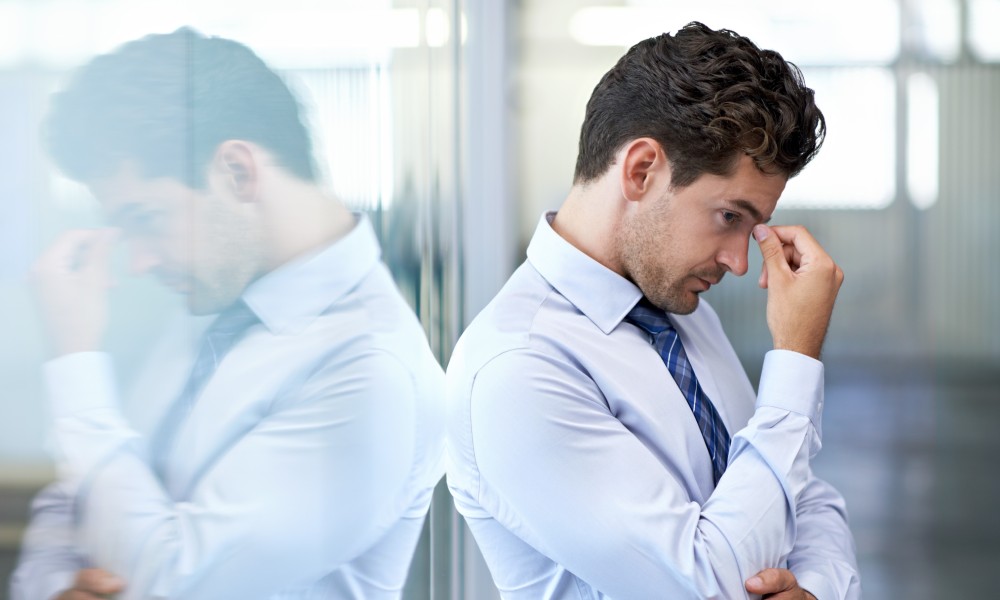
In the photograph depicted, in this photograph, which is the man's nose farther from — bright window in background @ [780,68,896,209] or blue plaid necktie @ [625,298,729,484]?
bright window in background @ [780,68,896,209]

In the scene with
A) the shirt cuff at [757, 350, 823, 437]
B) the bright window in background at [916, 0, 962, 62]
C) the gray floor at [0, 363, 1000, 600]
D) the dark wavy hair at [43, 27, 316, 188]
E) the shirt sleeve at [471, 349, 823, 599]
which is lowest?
the gray floor at [0, 363, 1000, 600]

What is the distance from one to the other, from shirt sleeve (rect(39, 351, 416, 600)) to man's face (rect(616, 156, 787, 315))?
0.32m

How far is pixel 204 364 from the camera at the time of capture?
52cm

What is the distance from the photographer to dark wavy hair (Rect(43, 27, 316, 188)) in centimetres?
40

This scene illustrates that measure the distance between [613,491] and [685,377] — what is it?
0.80 feet

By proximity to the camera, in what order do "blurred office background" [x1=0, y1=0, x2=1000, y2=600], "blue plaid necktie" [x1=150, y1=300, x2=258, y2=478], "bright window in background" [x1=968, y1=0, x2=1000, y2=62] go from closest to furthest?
"blue plaid necktie" [x1=150, y1=300, x2=258, y2=478] → "blurred office background" [x1=0, y1=0, x2=1000, y2=600] → "bright window in background" [x1=968, y1=0, x2=1000, y2=62]

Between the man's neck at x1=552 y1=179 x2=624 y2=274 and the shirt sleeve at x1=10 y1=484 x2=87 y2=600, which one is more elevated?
the man's neck at x1=552 y1=179 x2=624 y2=274

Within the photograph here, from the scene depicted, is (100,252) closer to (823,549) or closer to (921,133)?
(823,549)

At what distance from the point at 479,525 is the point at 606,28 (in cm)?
182

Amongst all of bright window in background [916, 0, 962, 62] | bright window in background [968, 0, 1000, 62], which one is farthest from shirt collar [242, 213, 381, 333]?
bright window in background [968, 0, 1000, 62]

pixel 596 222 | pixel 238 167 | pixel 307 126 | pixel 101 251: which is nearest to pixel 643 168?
pixel 596 222

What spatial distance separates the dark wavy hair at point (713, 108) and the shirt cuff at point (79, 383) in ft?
2.41

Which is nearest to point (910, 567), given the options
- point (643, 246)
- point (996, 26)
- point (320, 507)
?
point (996, 26)

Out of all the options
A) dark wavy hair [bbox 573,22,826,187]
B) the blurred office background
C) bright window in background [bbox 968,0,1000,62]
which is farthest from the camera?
bright window in background [bbox 968,0,1000,62]
